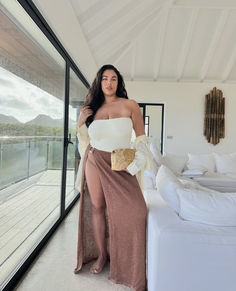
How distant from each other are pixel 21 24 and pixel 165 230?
178cm

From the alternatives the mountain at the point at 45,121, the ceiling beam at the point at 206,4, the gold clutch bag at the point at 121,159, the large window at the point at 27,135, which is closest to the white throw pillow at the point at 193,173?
the large window at the point at 27,135

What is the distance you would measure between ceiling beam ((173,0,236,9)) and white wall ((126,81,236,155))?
2.36m

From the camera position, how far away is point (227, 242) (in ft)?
3.58

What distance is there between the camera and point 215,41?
496 cm

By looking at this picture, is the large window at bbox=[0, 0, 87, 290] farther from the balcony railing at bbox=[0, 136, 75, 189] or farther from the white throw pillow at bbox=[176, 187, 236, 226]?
the white throw pillow at bbox=[176, 187, 236, 226]

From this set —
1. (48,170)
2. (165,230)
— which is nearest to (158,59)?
(48,170)

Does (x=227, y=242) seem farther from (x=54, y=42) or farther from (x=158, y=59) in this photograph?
(x=158, y=59)

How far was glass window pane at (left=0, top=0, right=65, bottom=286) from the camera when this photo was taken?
1.55 metres

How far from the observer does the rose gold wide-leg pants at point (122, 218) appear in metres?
1.42

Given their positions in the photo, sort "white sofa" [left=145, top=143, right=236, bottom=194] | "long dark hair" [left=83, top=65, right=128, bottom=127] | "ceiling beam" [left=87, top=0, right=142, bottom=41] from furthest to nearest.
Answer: "white sofa" [left=145, top=143, right=236, bottom=194]
"ceiling beam" [left=87, top=0, right=142, bottom=41]
"long dark hair" [left=83, top=65, right=128, bottom=127]

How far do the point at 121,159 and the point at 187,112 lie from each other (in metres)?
5.36

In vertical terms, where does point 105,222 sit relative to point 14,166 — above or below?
below

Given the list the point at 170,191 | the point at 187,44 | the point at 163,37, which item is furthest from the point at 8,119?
the point at 187,44

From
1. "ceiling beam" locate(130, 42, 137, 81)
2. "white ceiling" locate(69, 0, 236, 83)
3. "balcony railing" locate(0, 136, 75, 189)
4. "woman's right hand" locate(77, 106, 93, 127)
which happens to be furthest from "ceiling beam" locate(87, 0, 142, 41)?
"woman's right hand" locate(77, 106, 93, 127)
